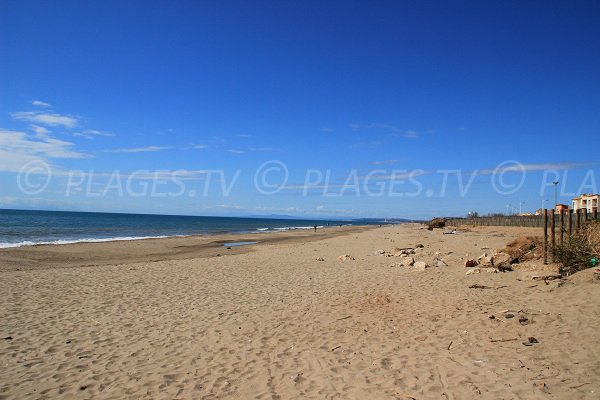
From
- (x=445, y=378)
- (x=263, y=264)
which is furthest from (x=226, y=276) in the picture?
(x=445, y=378)

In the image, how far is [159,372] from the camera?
540 centimetres

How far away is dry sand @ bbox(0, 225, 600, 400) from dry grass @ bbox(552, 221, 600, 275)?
0.86 meters

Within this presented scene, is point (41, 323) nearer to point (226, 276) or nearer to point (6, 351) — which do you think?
point (6, 351)

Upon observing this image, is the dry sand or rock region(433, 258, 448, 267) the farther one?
rock region(433, 258, 448, 267)

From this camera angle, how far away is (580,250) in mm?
10469

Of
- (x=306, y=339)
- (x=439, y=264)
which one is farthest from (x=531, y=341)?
(x=439, y=264)

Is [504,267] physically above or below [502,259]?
below

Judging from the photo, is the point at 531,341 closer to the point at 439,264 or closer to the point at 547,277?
the point at 547,277

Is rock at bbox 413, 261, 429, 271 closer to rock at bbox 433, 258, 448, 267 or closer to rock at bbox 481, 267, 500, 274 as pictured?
rock at bbox 433, 258, 448, 267

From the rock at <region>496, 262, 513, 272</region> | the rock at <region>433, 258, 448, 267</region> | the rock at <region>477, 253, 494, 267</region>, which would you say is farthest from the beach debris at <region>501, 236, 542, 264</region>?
the rock at <region>433, 258, 448, 267</region>

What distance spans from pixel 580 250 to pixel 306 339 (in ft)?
28.1

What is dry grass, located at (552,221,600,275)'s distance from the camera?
10.2 meters

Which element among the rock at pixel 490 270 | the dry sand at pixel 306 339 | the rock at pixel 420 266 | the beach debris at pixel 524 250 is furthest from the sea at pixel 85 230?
the beach debris at pixel 524 250

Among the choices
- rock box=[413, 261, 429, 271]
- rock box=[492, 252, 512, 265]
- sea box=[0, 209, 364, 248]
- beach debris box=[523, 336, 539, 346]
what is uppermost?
rock box=[492, 252, 512, 265]
